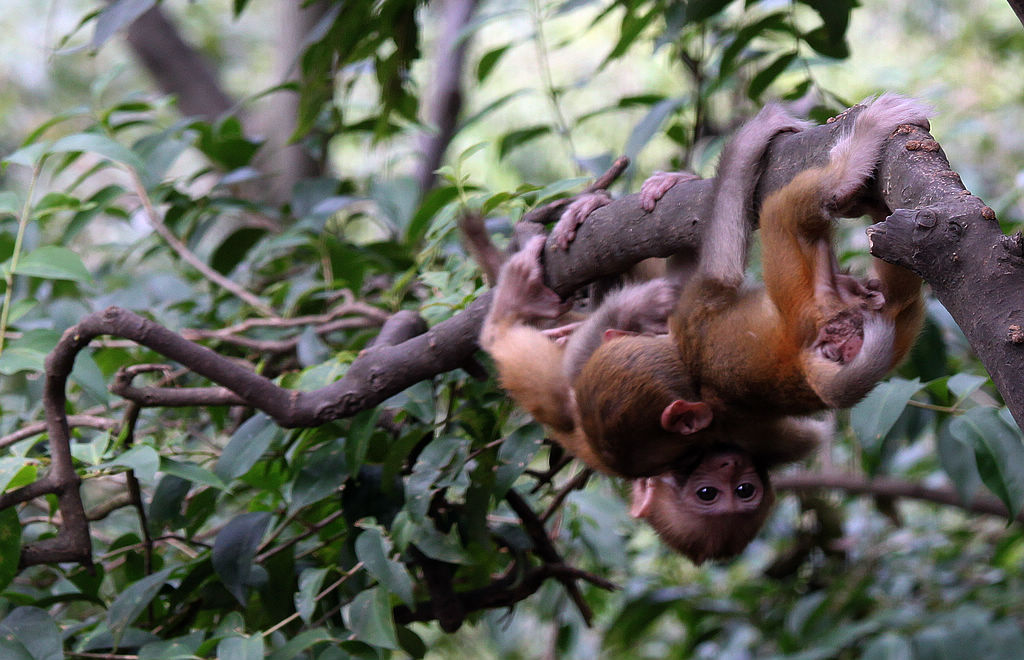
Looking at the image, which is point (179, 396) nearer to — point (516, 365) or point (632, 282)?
point (516, 365)

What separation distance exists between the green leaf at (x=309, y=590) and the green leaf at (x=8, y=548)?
1.86ft

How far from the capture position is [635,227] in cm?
167

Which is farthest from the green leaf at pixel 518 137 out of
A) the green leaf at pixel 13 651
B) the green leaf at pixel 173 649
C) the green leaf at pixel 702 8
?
the green leaf at pixel 13 651

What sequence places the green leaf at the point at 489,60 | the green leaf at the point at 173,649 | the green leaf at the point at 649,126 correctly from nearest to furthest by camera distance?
1. the green leaf at the point at 173,649
2. the green leaf at the point at 649,126
3. the green leaf at the point at 489,60

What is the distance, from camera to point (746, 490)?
1994 millimetres

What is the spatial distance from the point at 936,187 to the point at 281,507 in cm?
178

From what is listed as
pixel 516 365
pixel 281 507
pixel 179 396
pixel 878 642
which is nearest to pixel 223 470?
pixel 179 396

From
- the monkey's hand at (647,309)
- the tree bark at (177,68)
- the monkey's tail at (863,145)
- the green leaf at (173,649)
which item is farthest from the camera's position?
the tree bark at (177,68)

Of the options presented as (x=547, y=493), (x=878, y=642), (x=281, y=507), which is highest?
(x=281, y=507)

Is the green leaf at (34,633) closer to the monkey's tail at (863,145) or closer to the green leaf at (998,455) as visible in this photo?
the monkey's tail at (863,145)

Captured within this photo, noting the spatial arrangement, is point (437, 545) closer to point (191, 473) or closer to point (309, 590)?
point (309, 590)

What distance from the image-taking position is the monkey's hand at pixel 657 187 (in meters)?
1.68

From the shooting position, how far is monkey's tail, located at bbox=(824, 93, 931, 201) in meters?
1.37

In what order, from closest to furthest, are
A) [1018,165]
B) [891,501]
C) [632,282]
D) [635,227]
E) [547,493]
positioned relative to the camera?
[635,227] < [632,282] < [547,493] < [891,501] < [1018,165]
